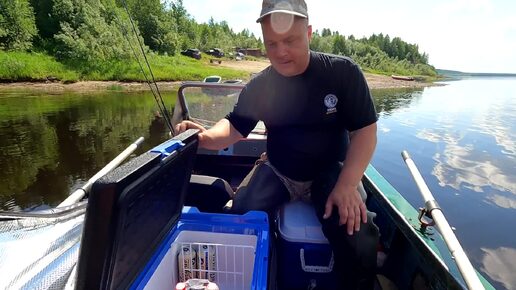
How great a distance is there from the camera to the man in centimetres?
206

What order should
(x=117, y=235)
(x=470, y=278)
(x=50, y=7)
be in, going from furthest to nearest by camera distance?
1. (x=50, y=7)
2. (x=470, y=278)
3. (x=117, y=235)

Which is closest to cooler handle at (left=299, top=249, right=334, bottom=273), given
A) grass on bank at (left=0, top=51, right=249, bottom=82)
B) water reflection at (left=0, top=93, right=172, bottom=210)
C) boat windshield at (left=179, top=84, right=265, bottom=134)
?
boat windshield at (left=179, top=84, right=265, bottom=134)

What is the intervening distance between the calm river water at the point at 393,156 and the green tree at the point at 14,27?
1268 centimetres

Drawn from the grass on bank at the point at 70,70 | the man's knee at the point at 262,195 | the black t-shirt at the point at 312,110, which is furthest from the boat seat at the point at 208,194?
the grass on bank at the point at 70,70

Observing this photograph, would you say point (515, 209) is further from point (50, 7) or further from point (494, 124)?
point (50, 7)

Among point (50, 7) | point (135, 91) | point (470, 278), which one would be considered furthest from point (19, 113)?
point (50, 7)

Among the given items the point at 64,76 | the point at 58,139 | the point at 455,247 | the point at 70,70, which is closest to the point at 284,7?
the point at 455,247

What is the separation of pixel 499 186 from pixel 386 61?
9032 centimetres

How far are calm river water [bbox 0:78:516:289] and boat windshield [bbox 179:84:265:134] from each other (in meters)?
4.45

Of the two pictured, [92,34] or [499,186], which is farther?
[92,34]

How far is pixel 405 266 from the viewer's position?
247 cm

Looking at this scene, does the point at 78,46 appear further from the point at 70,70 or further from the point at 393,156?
the point at 393,156

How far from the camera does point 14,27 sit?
3188cm

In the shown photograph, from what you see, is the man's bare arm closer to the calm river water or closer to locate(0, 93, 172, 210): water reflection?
the calm river water
